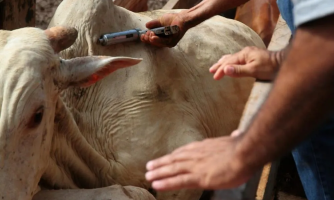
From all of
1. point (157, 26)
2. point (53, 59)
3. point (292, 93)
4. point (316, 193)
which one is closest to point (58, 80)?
point (53, 59)

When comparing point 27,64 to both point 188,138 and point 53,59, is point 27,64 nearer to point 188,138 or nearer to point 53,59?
point 53,59

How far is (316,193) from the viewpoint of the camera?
2.40 meters

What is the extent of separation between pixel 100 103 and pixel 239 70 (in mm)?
1142

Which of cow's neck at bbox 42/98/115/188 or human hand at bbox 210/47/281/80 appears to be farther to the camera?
cow's neck at bbox 42/98/115/188

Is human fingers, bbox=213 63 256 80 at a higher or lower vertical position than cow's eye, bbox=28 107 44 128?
higher

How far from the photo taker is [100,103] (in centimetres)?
292

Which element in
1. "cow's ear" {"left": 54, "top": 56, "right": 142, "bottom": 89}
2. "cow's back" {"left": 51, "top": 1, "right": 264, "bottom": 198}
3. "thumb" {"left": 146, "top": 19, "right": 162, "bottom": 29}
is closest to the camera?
"cow's ear" {"left": 54, "top": 56, "right": 142, "bottom": 89}

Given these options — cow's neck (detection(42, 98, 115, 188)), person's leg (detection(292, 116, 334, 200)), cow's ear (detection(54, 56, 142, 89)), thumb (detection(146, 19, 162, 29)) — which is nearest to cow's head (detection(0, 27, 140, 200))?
cow's ear (detection(54, 56, 142, 89))

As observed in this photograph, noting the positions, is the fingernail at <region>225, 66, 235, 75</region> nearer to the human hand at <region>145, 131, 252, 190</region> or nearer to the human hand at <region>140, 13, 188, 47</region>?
the human hand at <region>145, 131, 252, 190</region>

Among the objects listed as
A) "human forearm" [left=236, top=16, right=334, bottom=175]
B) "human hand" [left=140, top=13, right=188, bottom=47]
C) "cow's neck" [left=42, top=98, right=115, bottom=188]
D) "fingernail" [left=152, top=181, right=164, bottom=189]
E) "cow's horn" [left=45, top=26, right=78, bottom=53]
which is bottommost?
"cow's neck" [left=42, top=98, right=115, bottom=188]

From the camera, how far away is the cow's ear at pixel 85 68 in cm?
250

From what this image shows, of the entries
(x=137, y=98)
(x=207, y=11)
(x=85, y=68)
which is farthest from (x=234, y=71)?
(x=207, y=11)

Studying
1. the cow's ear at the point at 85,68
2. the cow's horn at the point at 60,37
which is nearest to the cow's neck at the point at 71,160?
the cow's ear at the point at 85,68

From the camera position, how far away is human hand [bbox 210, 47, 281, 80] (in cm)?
193
